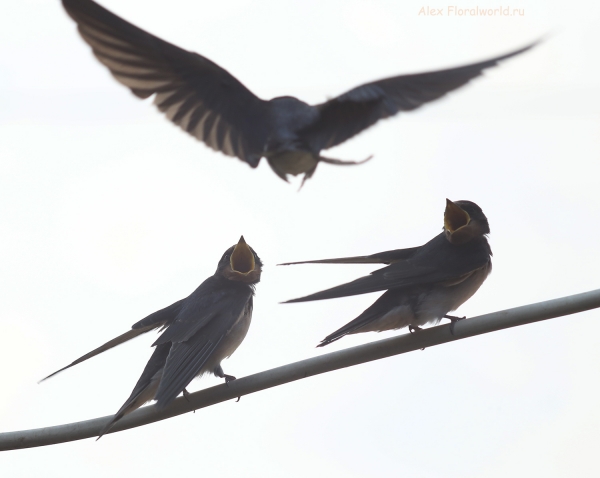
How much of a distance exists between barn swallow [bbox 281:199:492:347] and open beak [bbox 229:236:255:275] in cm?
68

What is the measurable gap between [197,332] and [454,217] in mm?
1003

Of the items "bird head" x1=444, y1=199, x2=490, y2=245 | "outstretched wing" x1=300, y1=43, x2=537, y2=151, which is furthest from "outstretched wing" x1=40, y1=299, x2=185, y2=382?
"bird head" x1=444, y1=199, x2=490, y2=245

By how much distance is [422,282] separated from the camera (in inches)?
113

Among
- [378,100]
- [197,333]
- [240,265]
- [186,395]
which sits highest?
[378,100]

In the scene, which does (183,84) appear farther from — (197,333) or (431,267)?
(431,267)

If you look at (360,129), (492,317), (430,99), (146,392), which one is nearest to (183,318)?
(146,392)

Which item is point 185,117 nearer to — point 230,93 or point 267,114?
point 230,93

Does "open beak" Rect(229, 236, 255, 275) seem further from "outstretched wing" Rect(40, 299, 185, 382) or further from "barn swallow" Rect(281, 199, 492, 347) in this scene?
"barn swallow" Rect(281, 199, 492, 347)

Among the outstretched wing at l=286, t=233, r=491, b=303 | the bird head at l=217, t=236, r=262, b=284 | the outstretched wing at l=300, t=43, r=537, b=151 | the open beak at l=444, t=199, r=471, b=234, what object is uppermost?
the outstretched wing at l=300, t=43, r=537, b=151

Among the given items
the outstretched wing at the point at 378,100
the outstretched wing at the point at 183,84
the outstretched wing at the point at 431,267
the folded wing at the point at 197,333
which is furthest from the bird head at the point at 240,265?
the outstretched wing at the point at 378,100

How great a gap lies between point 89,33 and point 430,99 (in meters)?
1.05

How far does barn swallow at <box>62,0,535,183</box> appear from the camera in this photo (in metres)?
2.35

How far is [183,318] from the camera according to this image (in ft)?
9.73

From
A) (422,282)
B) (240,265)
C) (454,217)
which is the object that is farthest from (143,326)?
(454,217)
